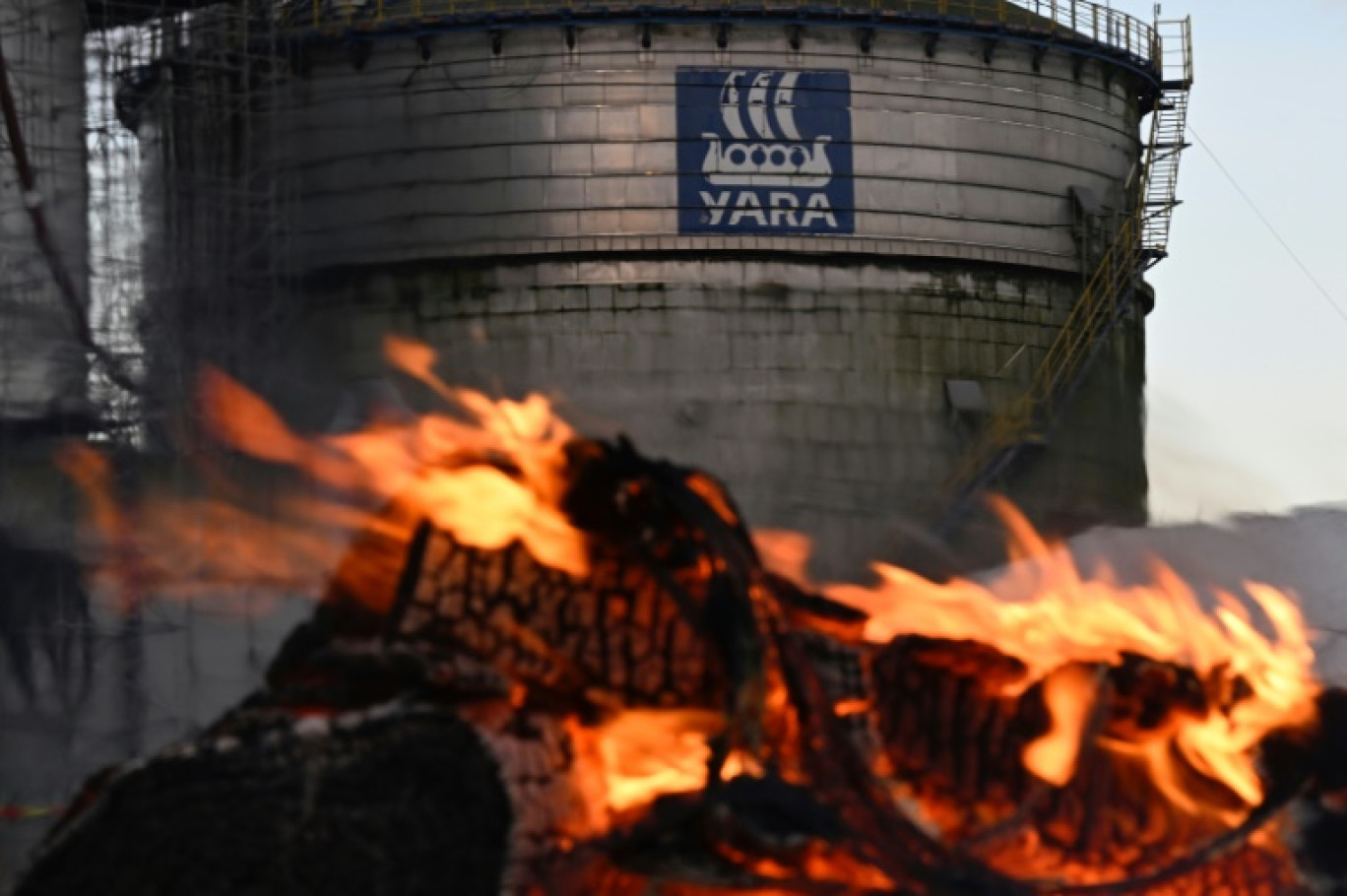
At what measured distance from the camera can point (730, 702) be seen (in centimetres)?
1670

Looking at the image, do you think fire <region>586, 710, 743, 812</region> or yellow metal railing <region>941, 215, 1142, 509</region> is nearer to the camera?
fire <region>586, 710, 743, 812</region>

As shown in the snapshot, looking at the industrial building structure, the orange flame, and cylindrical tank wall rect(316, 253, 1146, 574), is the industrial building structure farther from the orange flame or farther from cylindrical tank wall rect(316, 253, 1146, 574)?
the orange flame

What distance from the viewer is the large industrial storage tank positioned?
34.4 meters

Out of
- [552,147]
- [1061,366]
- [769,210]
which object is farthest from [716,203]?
[1061,366]

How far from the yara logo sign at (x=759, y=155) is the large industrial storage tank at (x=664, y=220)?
3 cm

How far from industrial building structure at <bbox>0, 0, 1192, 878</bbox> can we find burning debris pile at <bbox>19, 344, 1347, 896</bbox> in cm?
1288

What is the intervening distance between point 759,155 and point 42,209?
10508 millimetres

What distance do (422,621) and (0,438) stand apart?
636 inches

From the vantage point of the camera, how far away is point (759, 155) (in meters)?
34.9

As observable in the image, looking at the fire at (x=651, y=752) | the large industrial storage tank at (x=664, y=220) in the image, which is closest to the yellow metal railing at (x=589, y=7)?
the large industrial storage tank at (x=664, y=220)

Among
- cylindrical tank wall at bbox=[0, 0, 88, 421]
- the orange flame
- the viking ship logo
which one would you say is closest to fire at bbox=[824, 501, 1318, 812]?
the orange flame

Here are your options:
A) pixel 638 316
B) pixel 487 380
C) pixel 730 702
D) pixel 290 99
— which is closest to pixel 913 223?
pixel 638 316

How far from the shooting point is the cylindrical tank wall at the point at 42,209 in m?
31.7

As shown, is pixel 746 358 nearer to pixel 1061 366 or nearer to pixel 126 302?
pixel 1061 366
